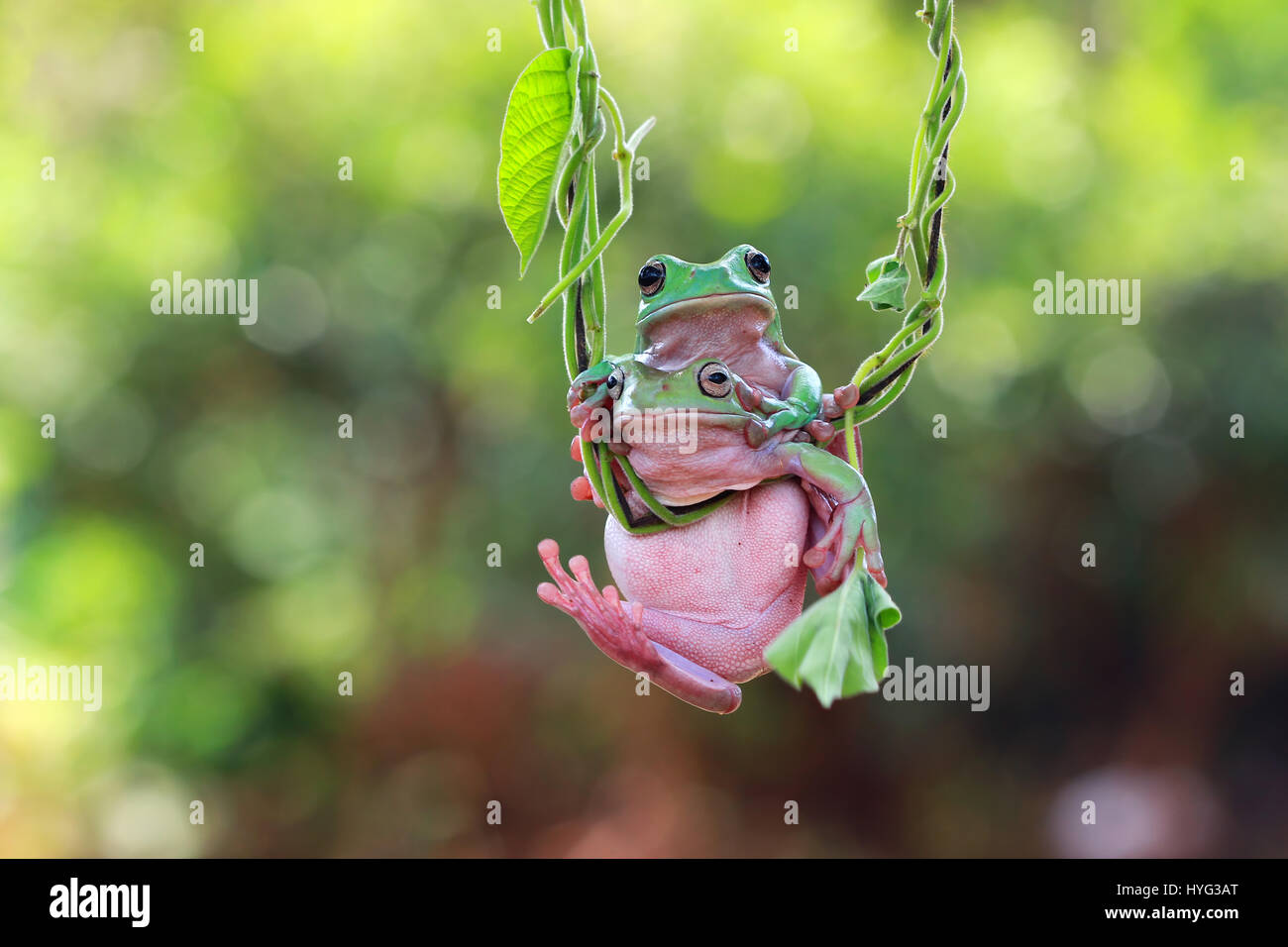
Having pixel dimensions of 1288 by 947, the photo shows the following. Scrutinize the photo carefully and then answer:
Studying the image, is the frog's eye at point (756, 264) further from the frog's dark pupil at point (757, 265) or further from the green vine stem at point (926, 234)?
the green vine stem at point (926, 234)

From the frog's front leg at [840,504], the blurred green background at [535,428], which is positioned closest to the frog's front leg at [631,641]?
the frog's front leg at [840,504]

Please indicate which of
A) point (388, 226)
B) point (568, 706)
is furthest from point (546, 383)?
point (568, 706)

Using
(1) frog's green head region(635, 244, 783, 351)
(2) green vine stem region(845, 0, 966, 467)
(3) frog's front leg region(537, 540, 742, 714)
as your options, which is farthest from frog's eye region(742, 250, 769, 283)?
(3) frog's front leg region(537, 540, 742, 714)

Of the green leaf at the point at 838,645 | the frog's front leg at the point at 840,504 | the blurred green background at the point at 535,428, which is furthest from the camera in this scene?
the blurred green background at the point at 535,428

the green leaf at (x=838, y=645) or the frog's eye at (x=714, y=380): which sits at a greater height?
the frog's eye at (x=714, y=380)

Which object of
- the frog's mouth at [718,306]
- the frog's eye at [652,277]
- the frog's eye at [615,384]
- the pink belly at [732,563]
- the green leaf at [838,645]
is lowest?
the green leaf at [838,645]

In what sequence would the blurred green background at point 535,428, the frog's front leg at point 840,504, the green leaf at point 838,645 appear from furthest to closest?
the blurred green background at point 535,428, the frog's front leg at point 840,504, the green leaf at point 838,645

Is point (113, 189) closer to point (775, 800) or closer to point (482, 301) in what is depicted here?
point (482, 301)
